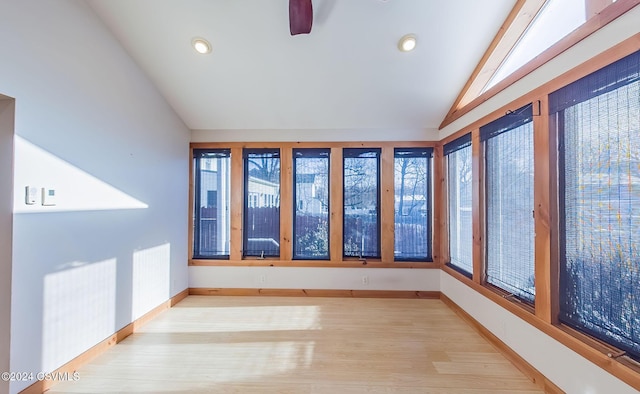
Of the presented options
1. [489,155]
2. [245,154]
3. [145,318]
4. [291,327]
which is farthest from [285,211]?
[489,155]

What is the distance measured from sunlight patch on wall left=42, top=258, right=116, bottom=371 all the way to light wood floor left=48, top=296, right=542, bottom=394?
198 millimetres

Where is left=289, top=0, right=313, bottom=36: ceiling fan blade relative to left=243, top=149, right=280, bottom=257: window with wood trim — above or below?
above

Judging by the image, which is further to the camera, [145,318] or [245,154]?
[245,154]

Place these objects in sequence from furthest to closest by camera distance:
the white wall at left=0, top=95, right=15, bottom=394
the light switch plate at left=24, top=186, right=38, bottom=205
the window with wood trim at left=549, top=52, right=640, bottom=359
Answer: the light switch plate at left=24, top=186, right=38, bottom=205 → the white wall at left=0, top=95, right=15, bottom=394 → the window with wood trim at left=549, top=52, right=640, bottom=359

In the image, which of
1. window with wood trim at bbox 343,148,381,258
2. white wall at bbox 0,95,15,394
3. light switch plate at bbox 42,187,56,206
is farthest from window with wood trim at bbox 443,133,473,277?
white wall at bbox 0,95,15,394

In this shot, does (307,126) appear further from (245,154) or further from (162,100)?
(162,100)

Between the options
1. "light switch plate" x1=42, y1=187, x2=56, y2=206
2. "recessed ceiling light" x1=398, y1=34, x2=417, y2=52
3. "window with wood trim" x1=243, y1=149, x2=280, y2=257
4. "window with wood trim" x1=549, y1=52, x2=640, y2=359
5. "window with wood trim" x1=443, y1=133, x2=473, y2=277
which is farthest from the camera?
"window with wood trim" x1=243, y1=149, x2=280, y2=257

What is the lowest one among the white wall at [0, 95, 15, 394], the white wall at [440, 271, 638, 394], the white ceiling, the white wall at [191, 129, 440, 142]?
the white wall at [440, 271, 638, 394]

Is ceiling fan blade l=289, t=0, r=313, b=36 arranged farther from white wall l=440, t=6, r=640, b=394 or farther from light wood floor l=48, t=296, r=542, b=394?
light wood floor l=48, t=296, r=542, b=394

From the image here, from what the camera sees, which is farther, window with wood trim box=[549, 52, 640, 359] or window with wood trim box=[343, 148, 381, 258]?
window with wood trim box=[343, 148, 381, 258]

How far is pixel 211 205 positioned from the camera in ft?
12.8

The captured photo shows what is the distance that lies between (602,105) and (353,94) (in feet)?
6.88

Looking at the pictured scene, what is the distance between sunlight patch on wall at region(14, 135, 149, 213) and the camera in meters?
1.77

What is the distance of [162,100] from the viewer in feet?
10.6
